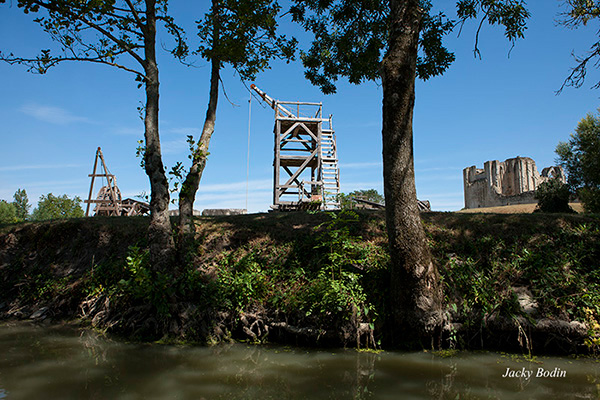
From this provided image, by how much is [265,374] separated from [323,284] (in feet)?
6.43

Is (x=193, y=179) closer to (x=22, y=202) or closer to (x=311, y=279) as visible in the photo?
(x=311, y=279)

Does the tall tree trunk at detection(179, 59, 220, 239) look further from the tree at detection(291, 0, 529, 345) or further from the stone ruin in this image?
the stone ruin

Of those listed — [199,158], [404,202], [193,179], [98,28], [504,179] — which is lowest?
[404,202]

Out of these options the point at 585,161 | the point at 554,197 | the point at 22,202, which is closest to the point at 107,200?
the point at 554,197

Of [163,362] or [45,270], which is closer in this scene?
[163,362]

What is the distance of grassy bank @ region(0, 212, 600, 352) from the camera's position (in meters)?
6.25

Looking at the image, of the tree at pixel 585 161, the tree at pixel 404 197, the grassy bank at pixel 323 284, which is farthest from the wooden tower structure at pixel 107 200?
the tree at pixel 585 161

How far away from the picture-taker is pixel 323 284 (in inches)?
259

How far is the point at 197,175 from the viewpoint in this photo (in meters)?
8.57

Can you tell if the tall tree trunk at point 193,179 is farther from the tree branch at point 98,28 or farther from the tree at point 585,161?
the tree at point 585,161

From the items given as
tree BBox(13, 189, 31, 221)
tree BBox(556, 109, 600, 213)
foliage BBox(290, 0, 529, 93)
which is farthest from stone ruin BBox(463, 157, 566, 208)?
tree BBox(13, 189, 31, 221)

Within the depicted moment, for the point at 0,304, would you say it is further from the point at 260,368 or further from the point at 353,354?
the point at 353,354

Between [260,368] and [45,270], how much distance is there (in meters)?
7.12

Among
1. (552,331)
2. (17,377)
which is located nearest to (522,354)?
(552,331)
